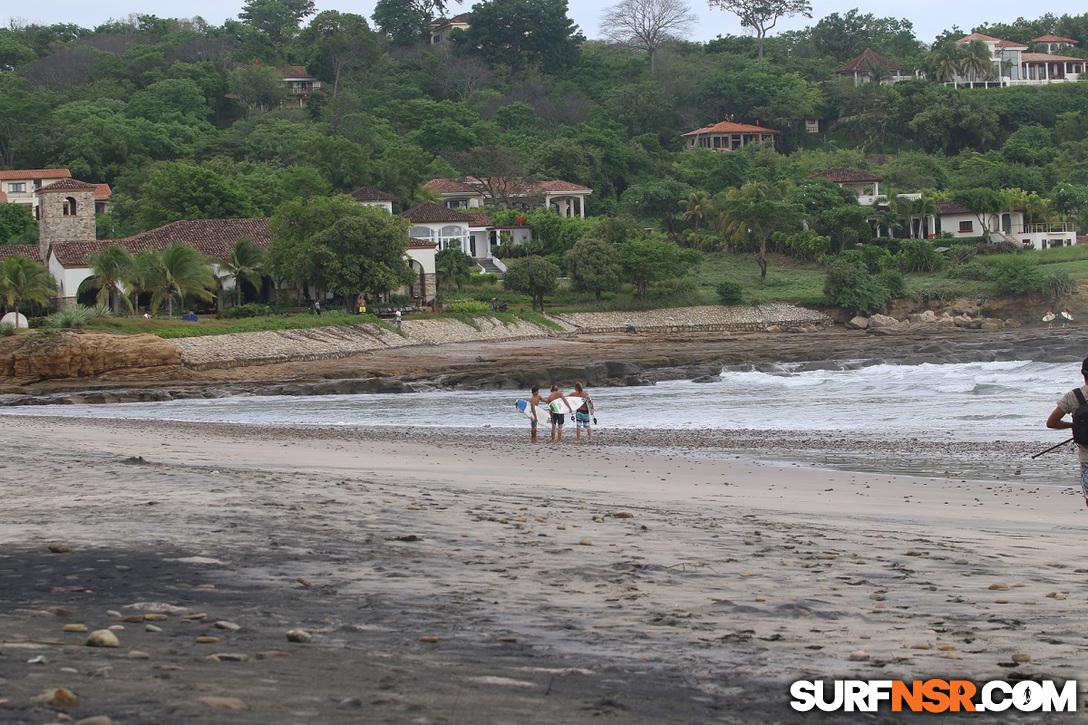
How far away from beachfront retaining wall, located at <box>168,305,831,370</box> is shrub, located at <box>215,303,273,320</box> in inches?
180

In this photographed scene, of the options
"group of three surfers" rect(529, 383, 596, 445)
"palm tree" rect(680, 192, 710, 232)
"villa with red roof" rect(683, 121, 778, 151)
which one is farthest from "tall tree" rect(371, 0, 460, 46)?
"group of three surfers" rect(529, 383, 596, 445)

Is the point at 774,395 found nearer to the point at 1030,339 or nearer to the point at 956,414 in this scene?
the point at 956,414

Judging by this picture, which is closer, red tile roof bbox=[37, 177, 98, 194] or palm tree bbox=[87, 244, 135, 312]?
palm tree bbox=[87, 244, 135, 312]

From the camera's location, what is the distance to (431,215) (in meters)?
68.7

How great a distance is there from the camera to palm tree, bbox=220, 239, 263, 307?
55750 mm

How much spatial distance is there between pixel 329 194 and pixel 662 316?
20796 millimetres

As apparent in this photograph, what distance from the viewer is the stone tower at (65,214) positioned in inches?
2307

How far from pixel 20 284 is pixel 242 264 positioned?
34.7 ft

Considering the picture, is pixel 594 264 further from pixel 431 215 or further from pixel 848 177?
pixel 848 177

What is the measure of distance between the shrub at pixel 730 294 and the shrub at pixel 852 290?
4651 mm

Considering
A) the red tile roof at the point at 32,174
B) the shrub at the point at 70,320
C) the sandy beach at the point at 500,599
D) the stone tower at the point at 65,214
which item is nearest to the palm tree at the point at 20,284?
the shrub at the point at 70,320

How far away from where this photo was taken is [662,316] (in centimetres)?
6116

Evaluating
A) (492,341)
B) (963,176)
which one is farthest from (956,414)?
(963,176)

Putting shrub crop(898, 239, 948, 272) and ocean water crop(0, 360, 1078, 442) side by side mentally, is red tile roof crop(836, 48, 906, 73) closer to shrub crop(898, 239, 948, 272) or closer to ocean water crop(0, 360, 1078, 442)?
shrub crop(898, 239, 948, 272)
